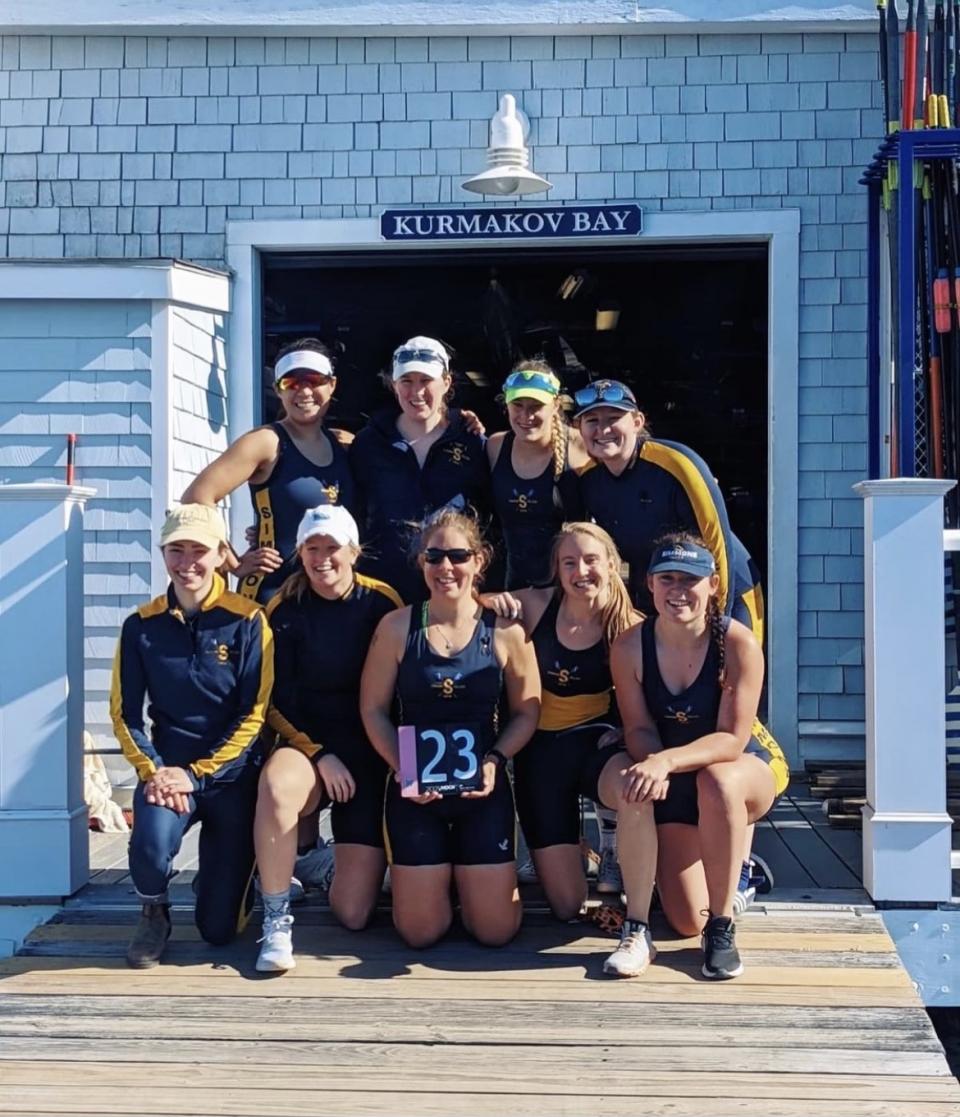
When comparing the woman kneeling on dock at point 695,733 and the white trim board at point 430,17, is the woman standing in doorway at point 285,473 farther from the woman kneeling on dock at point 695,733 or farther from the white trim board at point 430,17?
the white trim board at point 430,17

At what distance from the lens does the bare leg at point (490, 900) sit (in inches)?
154

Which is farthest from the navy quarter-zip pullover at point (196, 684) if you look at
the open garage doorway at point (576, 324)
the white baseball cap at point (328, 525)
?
the open garage doorway at point (576, 324)

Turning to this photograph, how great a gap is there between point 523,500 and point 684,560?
0.68 metres

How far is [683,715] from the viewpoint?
3867 mm

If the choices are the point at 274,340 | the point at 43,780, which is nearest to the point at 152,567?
the point at 274,340

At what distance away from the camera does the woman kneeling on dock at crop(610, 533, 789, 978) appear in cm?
371

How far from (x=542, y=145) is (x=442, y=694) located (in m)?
3.49

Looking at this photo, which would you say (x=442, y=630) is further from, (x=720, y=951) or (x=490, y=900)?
(x=720, y=951)

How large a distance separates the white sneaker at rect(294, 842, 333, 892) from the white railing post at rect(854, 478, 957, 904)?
1.75 meters

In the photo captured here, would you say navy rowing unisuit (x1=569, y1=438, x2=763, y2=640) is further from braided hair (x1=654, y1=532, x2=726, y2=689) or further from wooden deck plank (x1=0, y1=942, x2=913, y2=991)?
wooden deck plank (x1=0, y1=942, x2=913, y2=991)

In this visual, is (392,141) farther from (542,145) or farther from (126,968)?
(126,968)

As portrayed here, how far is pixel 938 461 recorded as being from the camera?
579 centimetres

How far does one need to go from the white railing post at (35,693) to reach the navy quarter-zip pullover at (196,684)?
1.38ft

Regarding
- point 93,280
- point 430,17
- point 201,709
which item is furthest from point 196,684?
point 430,17
